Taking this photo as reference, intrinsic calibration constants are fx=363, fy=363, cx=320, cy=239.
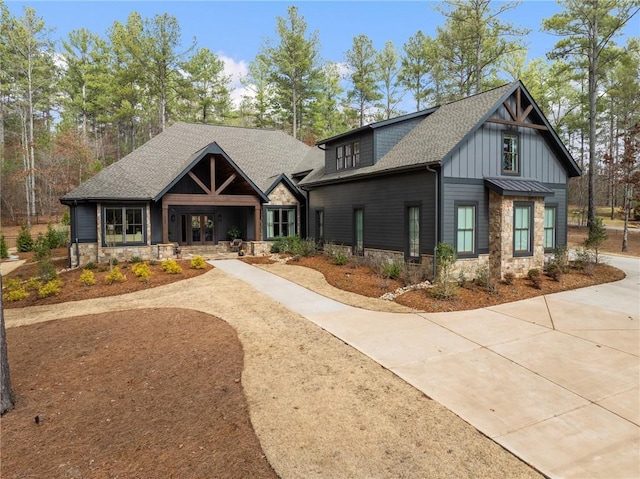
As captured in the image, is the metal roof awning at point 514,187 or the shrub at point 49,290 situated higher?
the metal roof awning at point 514,187

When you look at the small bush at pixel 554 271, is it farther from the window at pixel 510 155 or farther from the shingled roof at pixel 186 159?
the shingled roof at pixel 186 159

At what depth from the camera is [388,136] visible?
15.8 meters

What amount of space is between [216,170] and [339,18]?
9614mm

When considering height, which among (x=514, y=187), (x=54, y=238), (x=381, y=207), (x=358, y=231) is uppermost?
(x=514, y=187)

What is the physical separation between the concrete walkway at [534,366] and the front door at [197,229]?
12.0m

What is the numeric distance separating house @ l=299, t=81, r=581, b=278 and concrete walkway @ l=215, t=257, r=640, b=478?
3.17 meters

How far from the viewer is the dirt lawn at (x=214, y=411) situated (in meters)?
3.61

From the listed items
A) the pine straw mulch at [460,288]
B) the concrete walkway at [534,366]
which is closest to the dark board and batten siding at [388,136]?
the pine straw mulch at [460,288]

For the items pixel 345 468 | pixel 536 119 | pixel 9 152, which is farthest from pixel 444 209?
pixel 9 152

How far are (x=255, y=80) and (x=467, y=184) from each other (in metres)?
34.2

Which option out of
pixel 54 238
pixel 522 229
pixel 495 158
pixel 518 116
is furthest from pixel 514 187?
pixel 54 238

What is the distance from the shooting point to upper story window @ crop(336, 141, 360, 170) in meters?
16.9

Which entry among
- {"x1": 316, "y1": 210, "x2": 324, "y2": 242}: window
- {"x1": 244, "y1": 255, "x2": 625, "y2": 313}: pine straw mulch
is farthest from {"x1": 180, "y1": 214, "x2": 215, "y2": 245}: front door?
{"x1": 244, "y1": 255, "x2": 625, "y2": 313}: pine straw mulch

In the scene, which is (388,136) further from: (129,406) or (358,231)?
(129,406)
